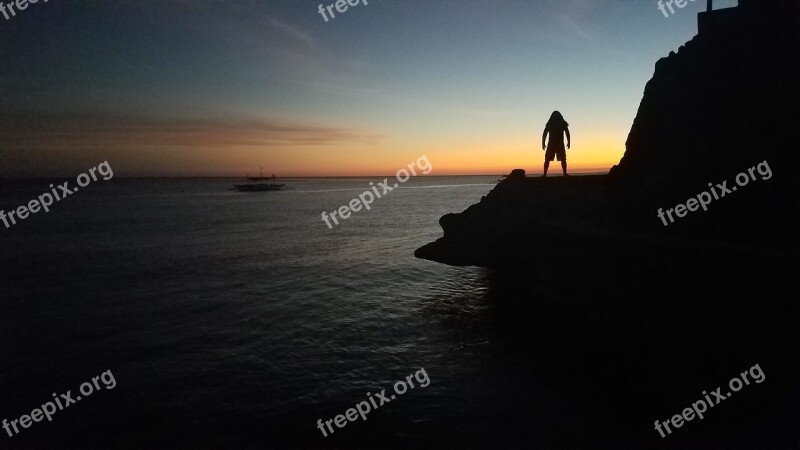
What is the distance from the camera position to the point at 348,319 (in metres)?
15.7

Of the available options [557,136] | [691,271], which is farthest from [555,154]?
[691,271]

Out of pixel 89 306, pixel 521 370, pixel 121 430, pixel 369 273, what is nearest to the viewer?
pixel 121 430

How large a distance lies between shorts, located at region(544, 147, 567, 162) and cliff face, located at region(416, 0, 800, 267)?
2.61 meters

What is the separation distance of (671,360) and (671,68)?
11273 mm

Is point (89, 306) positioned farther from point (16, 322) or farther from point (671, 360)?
point (671, 360)

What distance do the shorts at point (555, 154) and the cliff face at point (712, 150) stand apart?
261cm

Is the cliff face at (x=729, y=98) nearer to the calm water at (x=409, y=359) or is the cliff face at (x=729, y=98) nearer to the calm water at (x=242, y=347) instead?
the calm water at (x=409, y=359)

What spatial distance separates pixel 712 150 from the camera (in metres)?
12.1

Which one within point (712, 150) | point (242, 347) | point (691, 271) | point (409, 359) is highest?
point (712, 150)

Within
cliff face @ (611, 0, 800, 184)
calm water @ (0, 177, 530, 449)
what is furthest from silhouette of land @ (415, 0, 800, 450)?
calm water @ (0, 177, 530, 449)

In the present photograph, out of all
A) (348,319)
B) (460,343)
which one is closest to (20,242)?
(348,319)

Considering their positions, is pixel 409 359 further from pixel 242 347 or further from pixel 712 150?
pixel 712 150

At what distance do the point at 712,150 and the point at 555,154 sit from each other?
23.9 ft

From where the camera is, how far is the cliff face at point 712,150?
10258 mm
